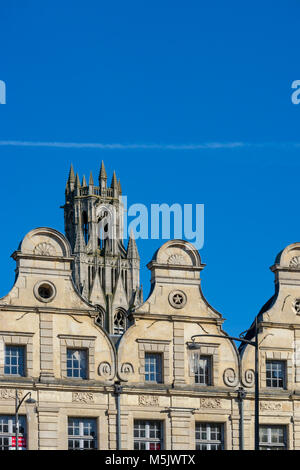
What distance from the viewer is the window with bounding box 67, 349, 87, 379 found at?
6594 centimetres

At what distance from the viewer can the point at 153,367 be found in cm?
6725

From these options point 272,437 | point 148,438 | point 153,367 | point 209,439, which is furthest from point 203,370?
point 272,437

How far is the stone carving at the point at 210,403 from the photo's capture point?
67.1 metres

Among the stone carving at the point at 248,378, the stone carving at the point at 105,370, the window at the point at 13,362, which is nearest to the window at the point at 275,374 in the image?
the stone carving at the point at 248,378

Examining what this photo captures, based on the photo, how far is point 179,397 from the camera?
66750mm

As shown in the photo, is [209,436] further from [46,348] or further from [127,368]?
[46,348]

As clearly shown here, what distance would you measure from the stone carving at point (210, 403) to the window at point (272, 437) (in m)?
2.28

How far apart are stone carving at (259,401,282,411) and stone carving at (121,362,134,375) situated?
6.16m

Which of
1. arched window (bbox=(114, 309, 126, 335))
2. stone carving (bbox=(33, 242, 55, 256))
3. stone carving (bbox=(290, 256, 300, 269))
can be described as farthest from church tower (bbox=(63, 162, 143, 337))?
stone carving (bbox=(33, 242, 55, 256))

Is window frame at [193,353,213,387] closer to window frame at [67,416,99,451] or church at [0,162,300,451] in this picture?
church at [0,162,300,451]
